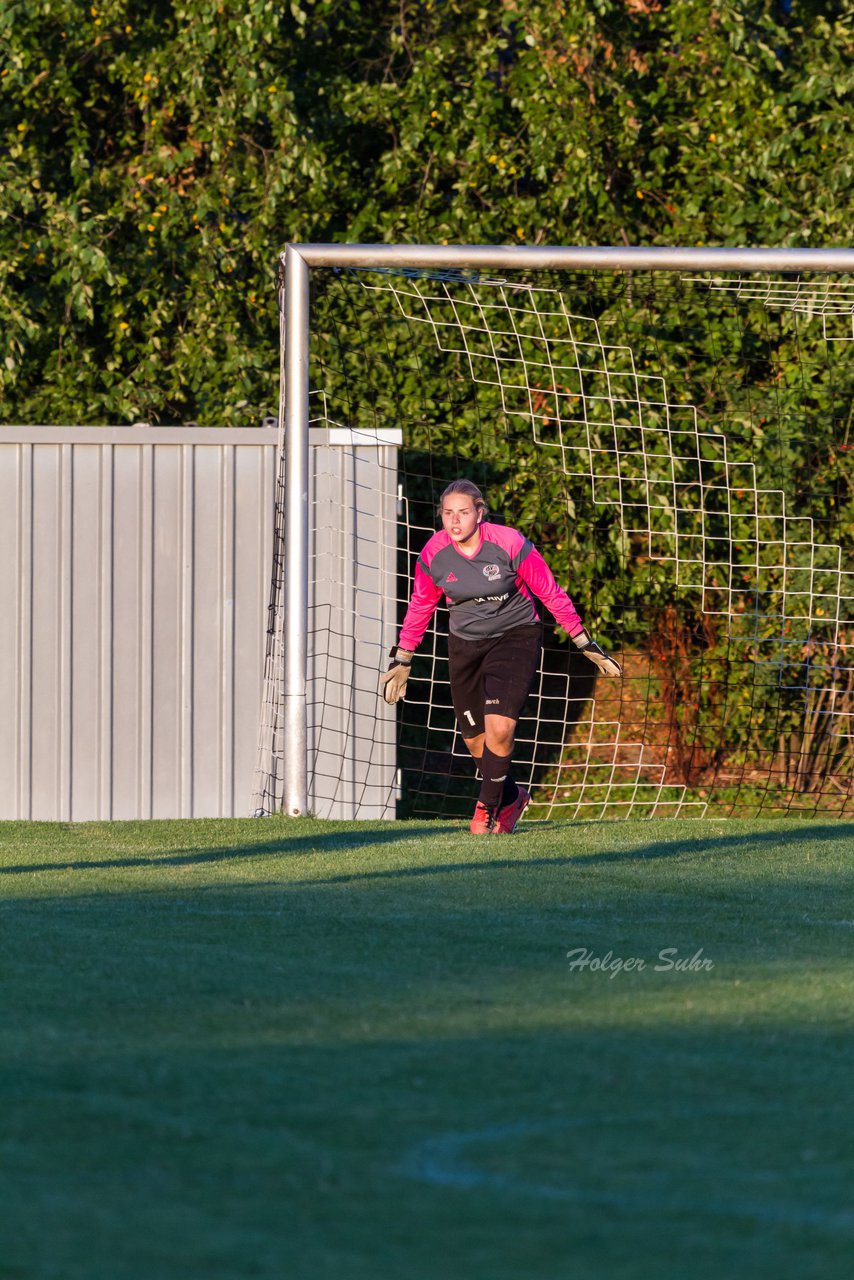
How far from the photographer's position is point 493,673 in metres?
8.02

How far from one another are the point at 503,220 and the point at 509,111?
0.89 m

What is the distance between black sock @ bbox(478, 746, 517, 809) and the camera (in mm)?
7984

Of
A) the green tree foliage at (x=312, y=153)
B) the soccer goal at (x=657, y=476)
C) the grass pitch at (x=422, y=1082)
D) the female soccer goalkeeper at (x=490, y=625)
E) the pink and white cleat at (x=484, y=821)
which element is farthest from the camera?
the green tree foliage at (x=312, y=153)

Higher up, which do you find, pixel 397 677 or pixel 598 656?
pixel 598 656

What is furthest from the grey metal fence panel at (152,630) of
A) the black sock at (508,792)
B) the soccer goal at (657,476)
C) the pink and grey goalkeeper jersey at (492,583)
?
the pink and grey goalkeeper jersey at (492,583)

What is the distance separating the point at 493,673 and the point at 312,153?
5.82m

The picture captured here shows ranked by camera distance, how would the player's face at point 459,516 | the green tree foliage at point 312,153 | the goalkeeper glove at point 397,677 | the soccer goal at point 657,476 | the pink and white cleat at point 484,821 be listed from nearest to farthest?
the player's face at point 459,516
the pink and white cleat at point 484,821
the goalkeeper glove at point 397,677
the soccer goal at point 657,476
the green tree foliage at point 312,153

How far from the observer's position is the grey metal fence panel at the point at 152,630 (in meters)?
10.2

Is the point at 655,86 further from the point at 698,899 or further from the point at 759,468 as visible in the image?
the point at 698,899

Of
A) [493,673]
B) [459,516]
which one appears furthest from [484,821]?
[459,516]

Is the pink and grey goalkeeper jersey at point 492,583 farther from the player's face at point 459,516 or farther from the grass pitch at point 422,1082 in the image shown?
the grass pitch at point 422,1082

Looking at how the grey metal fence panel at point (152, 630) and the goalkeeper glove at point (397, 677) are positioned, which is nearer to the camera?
the goalkeeper glove at point (397, 677)

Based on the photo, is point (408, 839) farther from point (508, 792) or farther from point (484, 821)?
point (508, 792)

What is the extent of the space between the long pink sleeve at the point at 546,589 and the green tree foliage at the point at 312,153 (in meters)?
4.62
